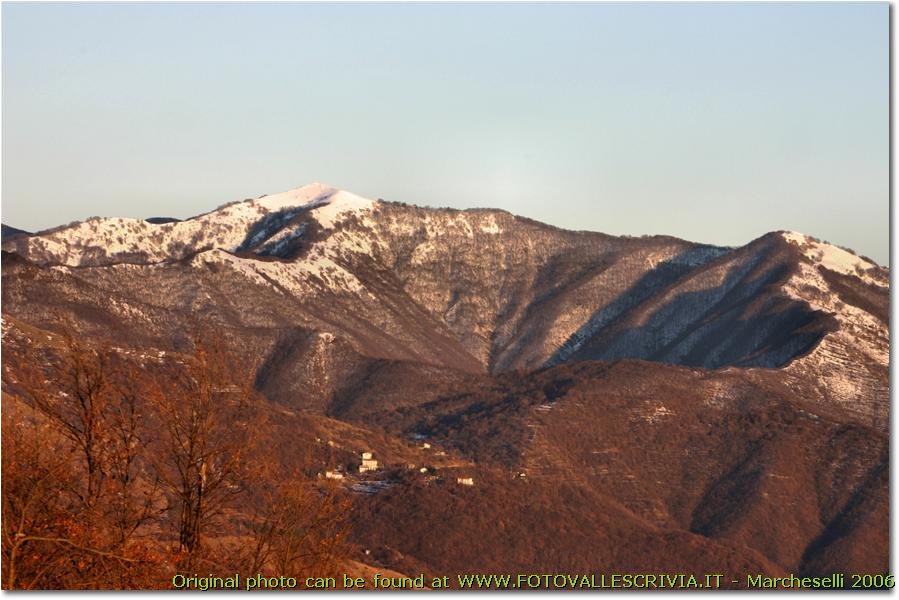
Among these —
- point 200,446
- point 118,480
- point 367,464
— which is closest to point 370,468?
point 367,464

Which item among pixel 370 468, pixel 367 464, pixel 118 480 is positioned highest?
pixel 118 480

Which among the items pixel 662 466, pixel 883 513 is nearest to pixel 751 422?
pixel 662 466

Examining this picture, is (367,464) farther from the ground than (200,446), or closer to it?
closer to it

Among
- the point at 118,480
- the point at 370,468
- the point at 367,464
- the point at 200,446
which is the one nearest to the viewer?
the point at 200,446

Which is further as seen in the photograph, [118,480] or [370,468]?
[370,468]

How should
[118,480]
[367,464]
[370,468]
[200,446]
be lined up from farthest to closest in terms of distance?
[367,464]
[370,468]
[118,480]
[200,446]

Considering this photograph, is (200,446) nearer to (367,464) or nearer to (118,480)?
(118,480)

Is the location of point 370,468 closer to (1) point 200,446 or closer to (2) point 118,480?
(2) point 118,480

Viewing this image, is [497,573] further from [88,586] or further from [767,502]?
[88,586]

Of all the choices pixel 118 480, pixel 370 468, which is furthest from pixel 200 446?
pixel 370 468

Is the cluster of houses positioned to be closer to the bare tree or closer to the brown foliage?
the brown foliage

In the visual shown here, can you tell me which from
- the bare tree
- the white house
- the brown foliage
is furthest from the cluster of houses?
the bare tree
